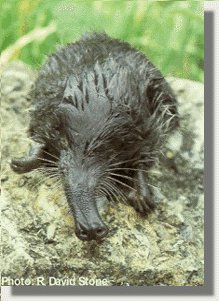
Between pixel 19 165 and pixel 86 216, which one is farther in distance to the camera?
pixel 19 165

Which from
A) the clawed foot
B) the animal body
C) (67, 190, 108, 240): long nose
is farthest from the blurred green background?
(67, 190, 108, 240): long nose

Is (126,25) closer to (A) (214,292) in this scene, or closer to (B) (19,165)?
(B) (19,165)

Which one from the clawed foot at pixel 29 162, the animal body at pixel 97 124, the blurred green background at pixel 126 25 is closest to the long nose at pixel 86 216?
the animal body at pixel 97 124

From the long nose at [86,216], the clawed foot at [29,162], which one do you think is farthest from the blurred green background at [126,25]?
the long nose at [86,216]

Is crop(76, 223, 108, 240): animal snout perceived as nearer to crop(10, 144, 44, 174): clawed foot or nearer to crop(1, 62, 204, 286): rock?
crop(1, 62, 204, 286): rock

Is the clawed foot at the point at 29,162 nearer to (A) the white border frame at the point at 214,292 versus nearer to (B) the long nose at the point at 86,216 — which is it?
(B) the long nose at the point at 86,216

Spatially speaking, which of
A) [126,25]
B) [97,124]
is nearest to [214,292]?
[97,124]

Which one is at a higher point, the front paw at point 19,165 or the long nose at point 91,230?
the front paw at point 19,165

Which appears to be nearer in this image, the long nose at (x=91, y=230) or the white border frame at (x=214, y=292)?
the long nose at (x=91, y=230)

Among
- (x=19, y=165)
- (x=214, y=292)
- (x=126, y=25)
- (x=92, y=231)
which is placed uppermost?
(x=126, y=25)
